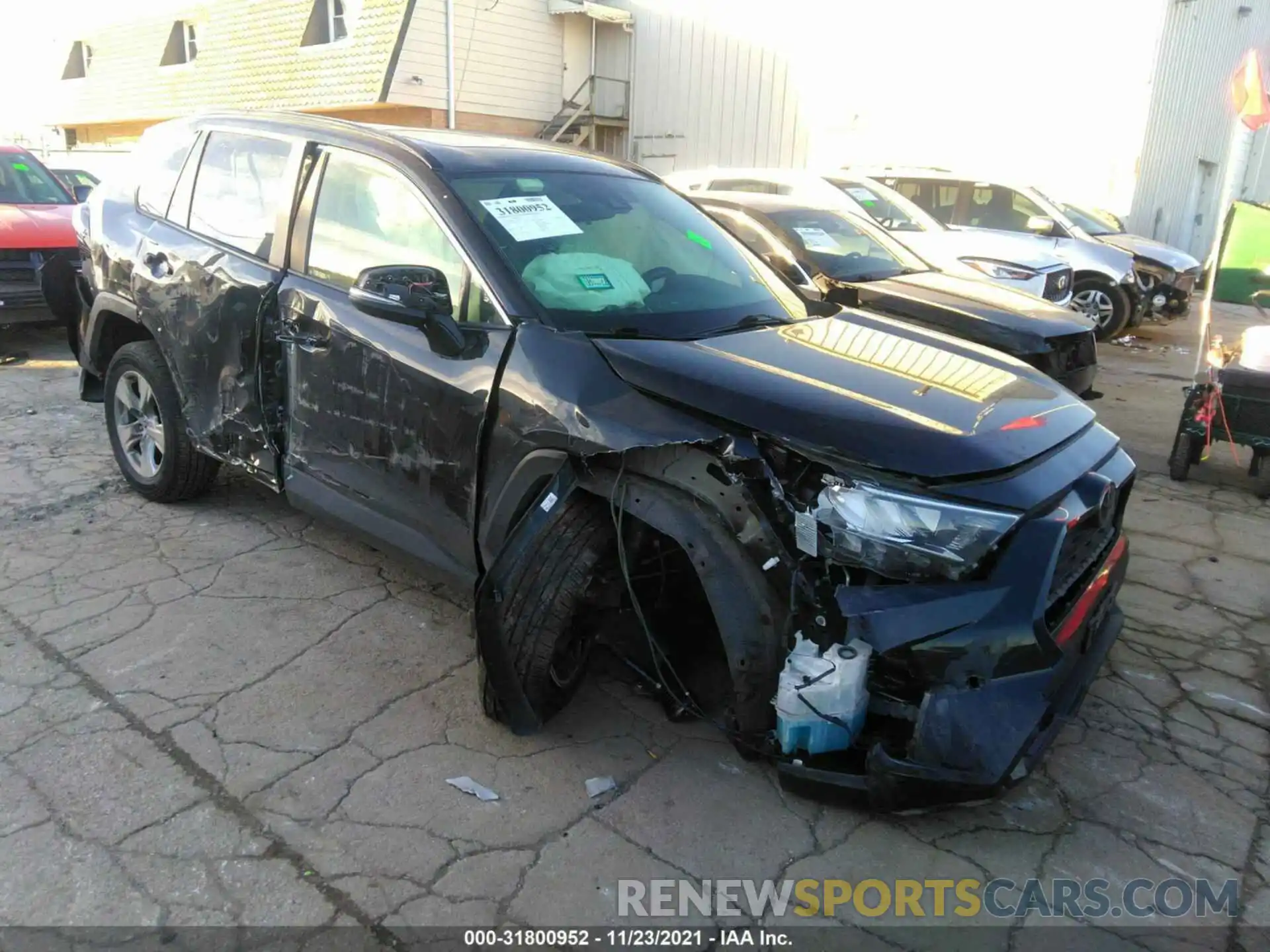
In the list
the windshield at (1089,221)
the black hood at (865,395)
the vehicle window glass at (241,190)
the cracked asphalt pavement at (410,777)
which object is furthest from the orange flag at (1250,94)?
the vehicle window glass at (241,190)

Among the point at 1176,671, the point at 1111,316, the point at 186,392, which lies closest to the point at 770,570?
the point at 1176,671

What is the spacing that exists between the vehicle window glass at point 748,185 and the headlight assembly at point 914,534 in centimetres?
714

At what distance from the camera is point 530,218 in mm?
3256

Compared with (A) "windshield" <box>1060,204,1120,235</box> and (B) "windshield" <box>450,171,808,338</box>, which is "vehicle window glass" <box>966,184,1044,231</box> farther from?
(B) "windshield" <box>450,171,808,338</box>

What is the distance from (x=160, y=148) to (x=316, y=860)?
3.71 metres

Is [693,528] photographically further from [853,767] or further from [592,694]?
[592,694]

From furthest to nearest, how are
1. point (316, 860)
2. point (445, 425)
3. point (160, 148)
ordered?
1. point (160, 148)
2. point (445, 425)
3. point (316, 860)

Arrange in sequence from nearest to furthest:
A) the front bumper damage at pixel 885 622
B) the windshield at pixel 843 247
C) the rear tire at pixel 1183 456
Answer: the front bumper damage at pixel 885 622, the rear tire at pixel 1183 456, the windshield at pixel 843 247

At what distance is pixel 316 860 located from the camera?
8.02 feet

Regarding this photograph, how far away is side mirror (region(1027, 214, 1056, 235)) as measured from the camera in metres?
10.6

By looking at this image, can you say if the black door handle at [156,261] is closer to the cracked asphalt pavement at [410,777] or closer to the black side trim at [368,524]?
the black side trim at [368,524]

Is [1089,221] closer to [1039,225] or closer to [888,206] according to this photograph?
[1039,225]

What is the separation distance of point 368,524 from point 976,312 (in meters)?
4.54

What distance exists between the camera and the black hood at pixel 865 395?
247 centimetres
